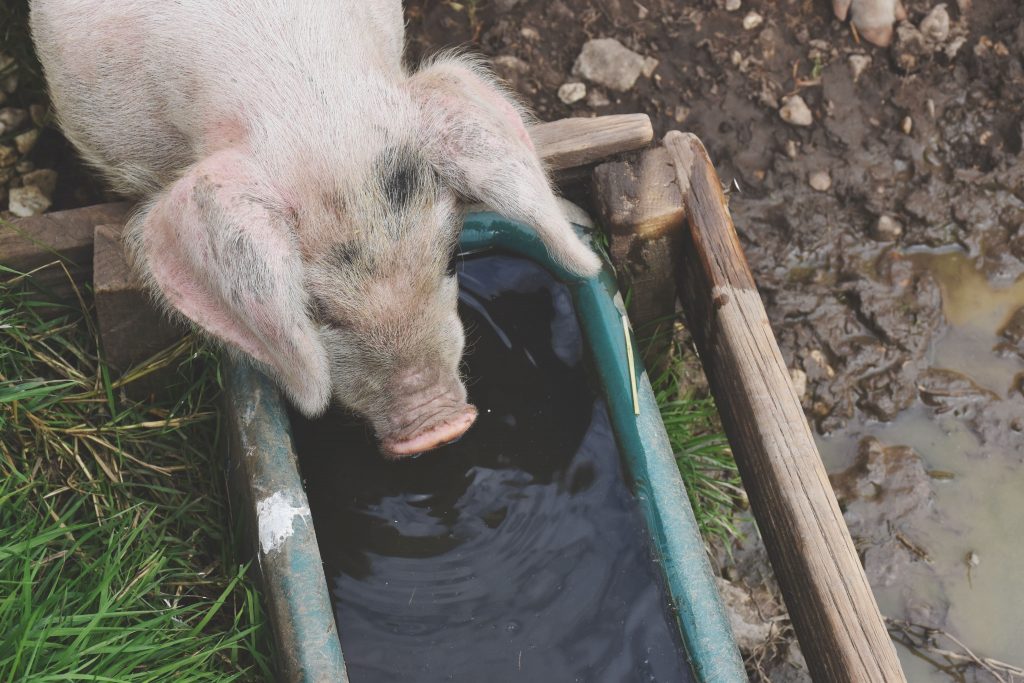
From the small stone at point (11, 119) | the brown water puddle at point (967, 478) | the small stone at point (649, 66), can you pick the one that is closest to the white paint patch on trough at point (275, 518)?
the small stone at point (11, 119)

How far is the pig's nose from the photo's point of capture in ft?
8.54

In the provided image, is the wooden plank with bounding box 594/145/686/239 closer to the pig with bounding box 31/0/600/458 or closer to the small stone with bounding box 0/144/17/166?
the pig with bounding box 31/0/600/458

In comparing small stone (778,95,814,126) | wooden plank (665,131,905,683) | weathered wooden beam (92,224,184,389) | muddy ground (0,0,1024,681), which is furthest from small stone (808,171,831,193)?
weathered wooden beam (92,224,184,389)

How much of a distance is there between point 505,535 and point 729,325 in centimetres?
77

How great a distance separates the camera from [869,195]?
371cm

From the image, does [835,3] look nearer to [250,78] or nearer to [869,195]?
[869,195]

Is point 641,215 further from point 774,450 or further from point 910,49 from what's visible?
point 910,49

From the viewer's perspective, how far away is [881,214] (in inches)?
145

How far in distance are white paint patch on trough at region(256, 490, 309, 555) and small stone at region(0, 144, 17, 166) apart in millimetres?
1519

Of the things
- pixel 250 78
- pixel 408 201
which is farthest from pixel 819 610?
pixel 250 78

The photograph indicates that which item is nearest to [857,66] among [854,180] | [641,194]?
[854,180]

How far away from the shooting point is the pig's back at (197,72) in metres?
2.43

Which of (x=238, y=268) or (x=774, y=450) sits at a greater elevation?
(x=238, y=268)

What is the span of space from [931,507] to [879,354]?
1.66 ft
